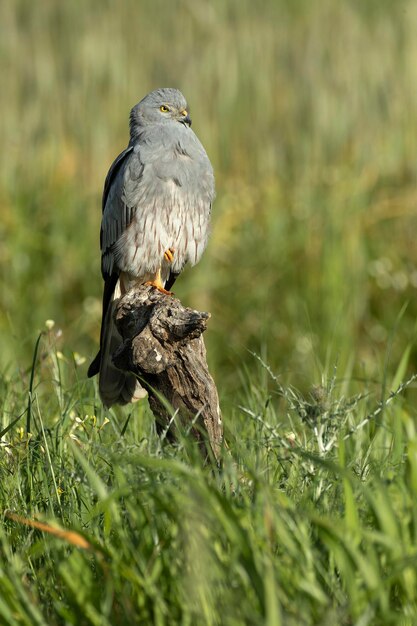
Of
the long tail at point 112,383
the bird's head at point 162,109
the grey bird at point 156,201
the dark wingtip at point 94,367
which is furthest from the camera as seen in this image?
the bird's head at point 162,109

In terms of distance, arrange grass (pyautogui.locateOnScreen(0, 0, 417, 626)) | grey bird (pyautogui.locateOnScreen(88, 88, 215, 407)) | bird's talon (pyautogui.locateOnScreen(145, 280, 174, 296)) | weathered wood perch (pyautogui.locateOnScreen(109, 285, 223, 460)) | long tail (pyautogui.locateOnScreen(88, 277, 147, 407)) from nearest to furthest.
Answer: grass (pyautogui.locateOnScreen(0, 0, 417, 626)) < weathered wood perch (pyautogui.locateOnScreen(109, 285, 223, 460)) < long tail (pyautogui.locateOnScreen(88, 277, 147, 407)) < bird's talon (pyautogui.locateOnScreen(145, 280, 174, 296)) < grey bird (pyautogui.locateOnScreen(88, 88, 215, 407))

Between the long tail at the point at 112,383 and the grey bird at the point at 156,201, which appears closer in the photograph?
the long tail at the point at 112,383

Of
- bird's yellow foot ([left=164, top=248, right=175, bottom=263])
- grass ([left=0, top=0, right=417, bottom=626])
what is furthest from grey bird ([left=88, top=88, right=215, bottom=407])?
grass ([left=0, top=0, right=417, bottom=626])

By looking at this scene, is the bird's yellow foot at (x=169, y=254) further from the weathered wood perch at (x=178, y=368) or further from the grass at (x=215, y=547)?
the grass at (x=215, y=547)

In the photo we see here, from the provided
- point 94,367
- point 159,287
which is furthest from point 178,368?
point 159,287

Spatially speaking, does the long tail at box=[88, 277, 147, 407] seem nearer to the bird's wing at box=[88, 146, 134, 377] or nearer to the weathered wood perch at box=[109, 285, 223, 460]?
the weathered wood perch at box=[109, 285, 223, 460]

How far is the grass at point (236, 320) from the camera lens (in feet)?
7.32

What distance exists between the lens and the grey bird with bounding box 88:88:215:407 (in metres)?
4.84

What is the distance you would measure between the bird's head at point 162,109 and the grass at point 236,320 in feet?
3.96

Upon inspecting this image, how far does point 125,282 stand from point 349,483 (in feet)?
9.60

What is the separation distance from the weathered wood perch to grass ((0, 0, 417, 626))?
146 millimetres

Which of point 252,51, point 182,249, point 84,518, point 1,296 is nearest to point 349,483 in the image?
point 84,518

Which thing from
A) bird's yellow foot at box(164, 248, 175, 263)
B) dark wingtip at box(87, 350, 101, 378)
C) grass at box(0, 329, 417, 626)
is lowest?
grass at box(0, 329, 417, 626)

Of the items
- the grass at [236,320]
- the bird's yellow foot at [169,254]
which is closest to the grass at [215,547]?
the grass at [236,320]
